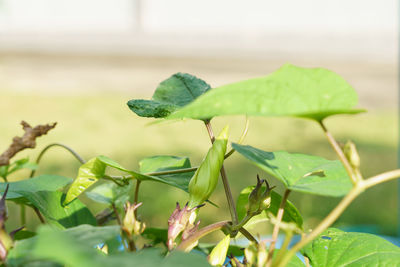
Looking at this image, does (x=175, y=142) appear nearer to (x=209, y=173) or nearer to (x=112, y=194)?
(x=112, y=194)

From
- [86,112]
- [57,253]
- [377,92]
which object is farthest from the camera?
[377,92]

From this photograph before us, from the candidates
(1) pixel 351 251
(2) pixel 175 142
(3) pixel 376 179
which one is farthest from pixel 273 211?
(2) pixel 175 142

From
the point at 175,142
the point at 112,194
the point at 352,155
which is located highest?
the point at 352,155

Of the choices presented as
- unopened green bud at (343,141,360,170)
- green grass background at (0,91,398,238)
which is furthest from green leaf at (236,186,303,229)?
green grass background at (0,91,398,238)

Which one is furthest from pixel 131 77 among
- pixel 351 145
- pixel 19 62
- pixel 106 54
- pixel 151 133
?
pixel 351 145

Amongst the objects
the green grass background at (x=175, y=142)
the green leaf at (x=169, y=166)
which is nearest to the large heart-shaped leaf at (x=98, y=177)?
the green leaf at (x=169, y=166)

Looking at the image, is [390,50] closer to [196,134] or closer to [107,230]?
[196,134]

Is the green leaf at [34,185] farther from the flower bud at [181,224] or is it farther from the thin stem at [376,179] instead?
the thin stem at [376,179]
